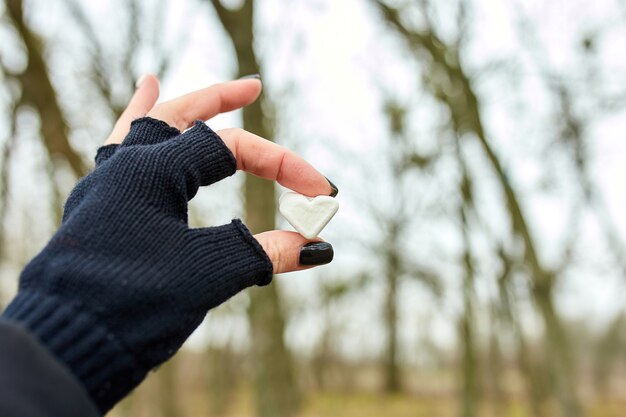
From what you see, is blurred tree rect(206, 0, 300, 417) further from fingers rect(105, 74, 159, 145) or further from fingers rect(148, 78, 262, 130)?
fingers rect(148, 78, 262, 130)

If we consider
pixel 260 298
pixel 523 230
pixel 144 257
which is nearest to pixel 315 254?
pixel 144 257

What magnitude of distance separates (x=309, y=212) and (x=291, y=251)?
4.0 inches

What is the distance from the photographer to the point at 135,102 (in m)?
1.71

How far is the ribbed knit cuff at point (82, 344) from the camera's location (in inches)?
37.7

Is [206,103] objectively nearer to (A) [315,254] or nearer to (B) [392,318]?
(A) [315,254]

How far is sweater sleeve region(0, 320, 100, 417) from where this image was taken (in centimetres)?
84

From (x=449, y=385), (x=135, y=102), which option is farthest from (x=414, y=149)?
(x=449, y=385)

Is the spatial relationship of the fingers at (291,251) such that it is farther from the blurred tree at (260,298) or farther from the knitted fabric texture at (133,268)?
the blurred tree at (260,298)

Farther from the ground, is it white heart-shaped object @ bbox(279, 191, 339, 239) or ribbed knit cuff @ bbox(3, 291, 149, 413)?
white heart-shaped object @ bbox(279, 191, 339, 239)

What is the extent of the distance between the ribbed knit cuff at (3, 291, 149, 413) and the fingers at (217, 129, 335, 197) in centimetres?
56

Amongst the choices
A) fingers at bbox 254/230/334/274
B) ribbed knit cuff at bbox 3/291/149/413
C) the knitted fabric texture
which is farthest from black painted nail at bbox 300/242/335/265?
ribbed knit cuff at bbox 3/291/149/413

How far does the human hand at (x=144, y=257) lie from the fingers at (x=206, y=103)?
0.01 metres

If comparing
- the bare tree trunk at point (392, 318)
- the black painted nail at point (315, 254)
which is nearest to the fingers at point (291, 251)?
the black painted nail at point (315, 254)

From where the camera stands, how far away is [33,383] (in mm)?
867
